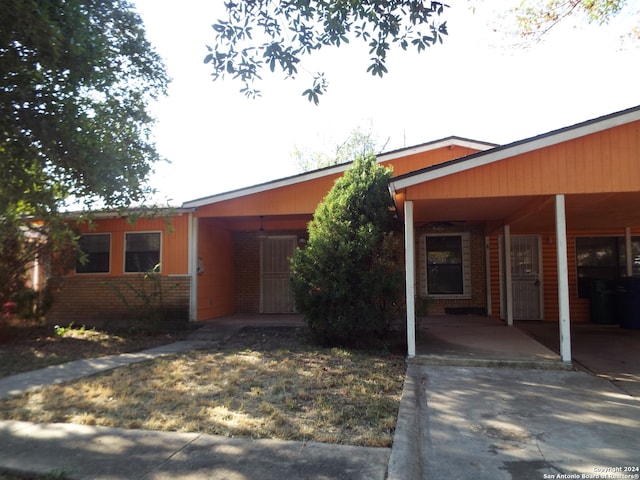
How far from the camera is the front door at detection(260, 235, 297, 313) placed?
1377 centimetres

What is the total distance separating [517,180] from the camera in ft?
23.0

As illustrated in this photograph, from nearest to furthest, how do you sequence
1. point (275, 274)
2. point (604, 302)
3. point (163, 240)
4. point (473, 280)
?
1. point (604, 302)
2. point (163, 240)
3. point (473, 280)
4. point (275, 274)

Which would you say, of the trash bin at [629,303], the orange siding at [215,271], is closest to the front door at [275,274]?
the orange siding at [215,271]

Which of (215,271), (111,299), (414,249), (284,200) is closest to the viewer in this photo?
(284,200)

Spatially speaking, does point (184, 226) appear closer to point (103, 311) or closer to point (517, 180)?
point (103, 311)

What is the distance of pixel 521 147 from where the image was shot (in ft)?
22.4

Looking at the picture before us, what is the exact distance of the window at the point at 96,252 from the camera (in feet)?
40.1

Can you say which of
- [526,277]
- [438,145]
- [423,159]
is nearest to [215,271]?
[423,159]

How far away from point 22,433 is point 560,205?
7524mm

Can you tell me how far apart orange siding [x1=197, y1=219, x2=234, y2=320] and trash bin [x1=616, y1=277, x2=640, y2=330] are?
35.0ft

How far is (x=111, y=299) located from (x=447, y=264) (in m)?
9.46

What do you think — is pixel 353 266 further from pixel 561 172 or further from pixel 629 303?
pixel 629 303

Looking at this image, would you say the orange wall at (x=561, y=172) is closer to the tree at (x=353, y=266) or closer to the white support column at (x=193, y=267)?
the tree at (x=353, y=266)

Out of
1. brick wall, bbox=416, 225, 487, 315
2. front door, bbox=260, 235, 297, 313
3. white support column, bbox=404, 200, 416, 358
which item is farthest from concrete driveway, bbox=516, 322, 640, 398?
front door, bbox=260, 235, 297, 313
